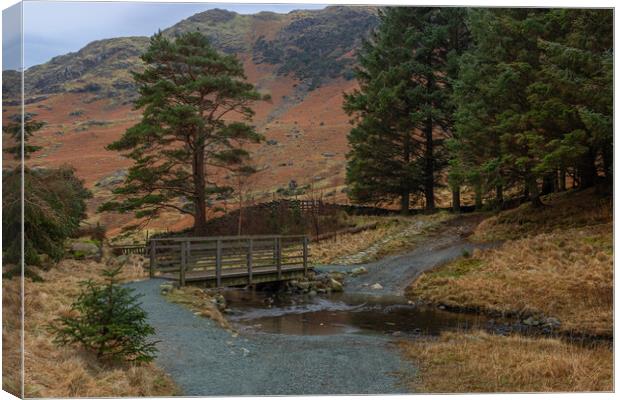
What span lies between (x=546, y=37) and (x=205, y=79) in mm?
11927

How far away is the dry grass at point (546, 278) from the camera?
41.7 ft

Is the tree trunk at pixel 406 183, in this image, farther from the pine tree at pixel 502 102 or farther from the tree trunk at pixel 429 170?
the pine tree at pixel 502 102

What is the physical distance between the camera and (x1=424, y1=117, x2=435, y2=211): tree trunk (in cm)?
2978

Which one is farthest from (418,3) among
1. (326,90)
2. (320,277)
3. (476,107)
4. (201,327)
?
(326,90)

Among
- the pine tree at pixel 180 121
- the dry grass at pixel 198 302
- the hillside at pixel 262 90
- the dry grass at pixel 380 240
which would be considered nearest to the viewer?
the dry grass at pixel 198 302

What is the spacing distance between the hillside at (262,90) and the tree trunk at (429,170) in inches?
909

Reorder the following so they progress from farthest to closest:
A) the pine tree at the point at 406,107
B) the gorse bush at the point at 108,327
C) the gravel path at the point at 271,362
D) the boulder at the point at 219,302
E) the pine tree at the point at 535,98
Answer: the pine tree at the point at 406,107, the boulder at the point at 219,302, the pine tree at the point at 535,98, the gravel path at the point at 271,362, the gorse bush at the point at 108,327

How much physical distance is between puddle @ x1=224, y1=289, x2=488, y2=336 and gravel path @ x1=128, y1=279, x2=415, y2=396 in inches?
43.1

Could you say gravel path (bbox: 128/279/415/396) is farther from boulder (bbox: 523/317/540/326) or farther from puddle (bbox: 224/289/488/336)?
boulder (bbox: 523/317/540/326)

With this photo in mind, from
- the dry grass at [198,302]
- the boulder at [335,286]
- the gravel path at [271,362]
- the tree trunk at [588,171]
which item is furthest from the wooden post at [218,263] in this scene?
the tree trunk at [588,171]

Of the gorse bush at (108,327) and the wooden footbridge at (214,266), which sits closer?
the gorse bush at (108,327)

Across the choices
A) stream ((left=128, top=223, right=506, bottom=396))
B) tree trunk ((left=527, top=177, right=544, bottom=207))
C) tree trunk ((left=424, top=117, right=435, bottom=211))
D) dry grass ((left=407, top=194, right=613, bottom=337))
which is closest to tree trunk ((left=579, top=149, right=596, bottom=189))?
dry grass ((left=407, top=194, right=613, bottom=337))

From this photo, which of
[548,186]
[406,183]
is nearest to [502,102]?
[548,186]

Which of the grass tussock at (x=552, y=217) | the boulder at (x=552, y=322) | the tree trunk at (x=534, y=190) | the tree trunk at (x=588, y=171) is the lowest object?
the boulder at (x=552, y=322)
